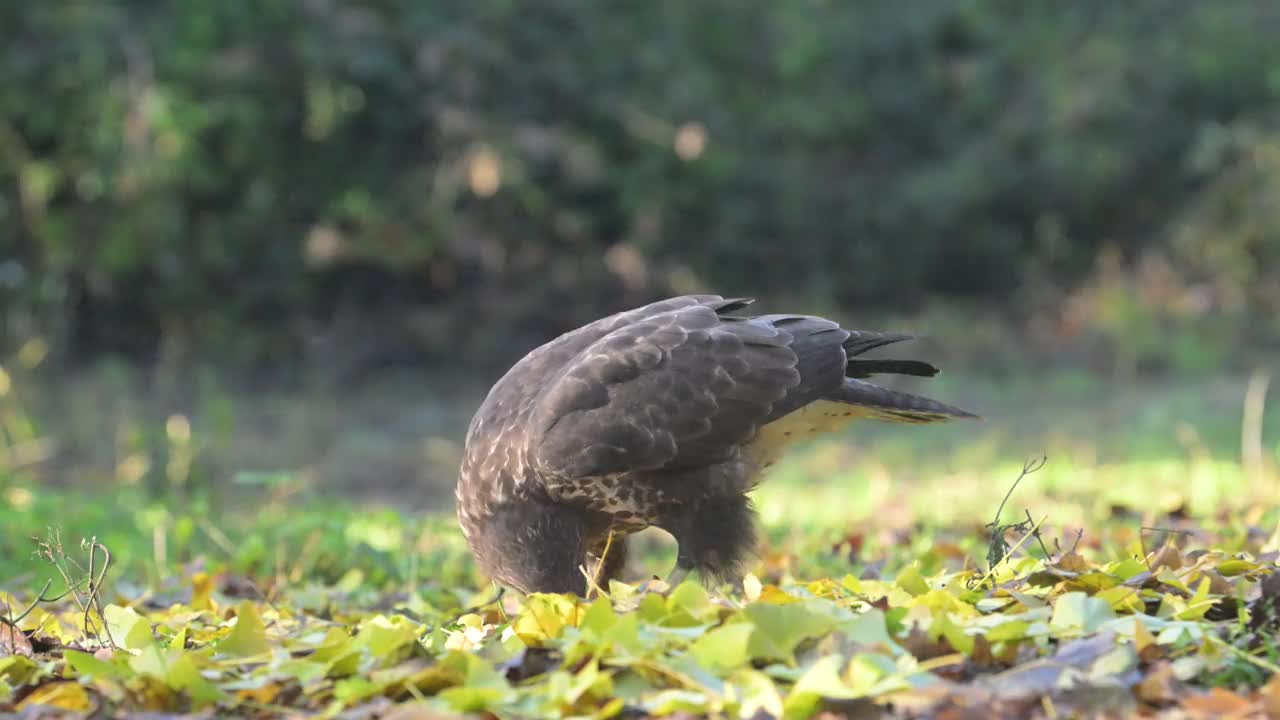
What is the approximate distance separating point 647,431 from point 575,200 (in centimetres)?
846

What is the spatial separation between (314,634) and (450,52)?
8866 millimetres

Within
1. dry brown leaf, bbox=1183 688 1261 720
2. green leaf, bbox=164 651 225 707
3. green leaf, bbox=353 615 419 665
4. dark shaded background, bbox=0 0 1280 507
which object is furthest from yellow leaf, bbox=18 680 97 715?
dark shaded background, bbox=0 0 1280 507

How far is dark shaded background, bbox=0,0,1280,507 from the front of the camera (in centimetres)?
1112

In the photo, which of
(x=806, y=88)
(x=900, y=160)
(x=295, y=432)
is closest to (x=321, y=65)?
(x=295, y=432)

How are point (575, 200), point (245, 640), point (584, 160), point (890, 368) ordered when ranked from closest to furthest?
point (245, 640), point (890, 368), point (584, 160), point (575, 200)

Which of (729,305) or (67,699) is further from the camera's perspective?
(729,305)

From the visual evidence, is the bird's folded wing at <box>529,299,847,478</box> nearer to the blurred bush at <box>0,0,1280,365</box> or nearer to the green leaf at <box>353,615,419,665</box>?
the green leaf at <box>353,615,419,665</box>

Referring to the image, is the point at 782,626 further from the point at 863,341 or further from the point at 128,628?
the point at 863,341

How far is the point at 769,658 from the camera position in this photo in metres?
2.99

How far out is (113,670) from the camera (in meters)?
3.06

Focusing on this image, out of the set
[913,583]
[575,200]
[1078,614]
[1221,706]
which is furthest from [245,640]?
[575,200]

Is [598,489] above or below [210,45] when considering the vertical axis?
below

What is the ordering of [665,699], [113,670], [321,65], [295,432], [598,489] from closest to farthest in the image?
1. [665,699]
2. [113,670]
3. [598,489]
4. [295,432]
5. [321,65]

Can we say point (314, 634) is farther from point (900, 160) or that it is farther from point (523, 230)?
point (900, 160)
